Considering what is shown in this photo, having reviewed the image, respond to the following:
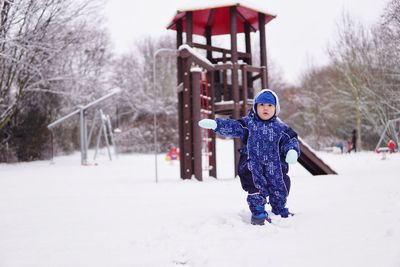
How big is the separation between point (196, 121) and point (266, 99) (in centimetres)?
417

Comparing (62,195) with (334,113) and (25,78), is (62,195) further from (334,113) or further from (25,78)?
(334,113)

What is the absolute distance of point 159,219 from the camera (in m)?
3.81

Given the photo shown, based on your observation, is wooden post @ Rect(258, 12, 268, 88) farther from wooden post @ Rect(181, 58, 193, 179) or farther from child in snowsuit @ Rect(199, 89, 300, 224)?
child in snowsuit @ Rect(199, 89, 300, 224)

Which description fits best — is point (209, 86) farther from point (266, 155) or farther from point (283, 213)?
point (283, 213)

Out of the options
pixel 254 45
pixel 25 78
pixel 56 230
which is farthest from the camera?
pixel 254 45

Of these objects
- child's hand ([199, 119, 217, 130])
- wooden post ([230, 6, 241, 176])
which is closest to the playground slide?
wooden post ([230, 6, 241, 176])

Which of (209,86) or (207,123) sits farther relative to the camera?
(209,86)

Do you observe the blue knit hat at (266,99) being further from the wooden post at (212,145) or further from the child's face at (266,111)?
the wooden post at (212,145)

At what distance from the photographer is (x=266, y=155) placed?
3.82m

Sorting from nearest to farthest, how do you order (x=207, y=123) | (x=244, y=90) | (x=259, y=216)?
(x=259, y=216) < (x=207, y=123) < (x=244, y=90)

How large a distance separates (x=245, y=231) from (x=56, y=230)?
70.8 inches

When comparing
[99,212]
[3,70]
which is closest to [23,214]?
[99,212]

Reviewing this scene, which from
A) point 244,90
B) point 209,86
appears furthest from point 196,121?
point 244,90

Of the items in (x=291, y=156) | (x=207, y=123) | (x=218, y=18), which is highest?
(x=218, y=18)
